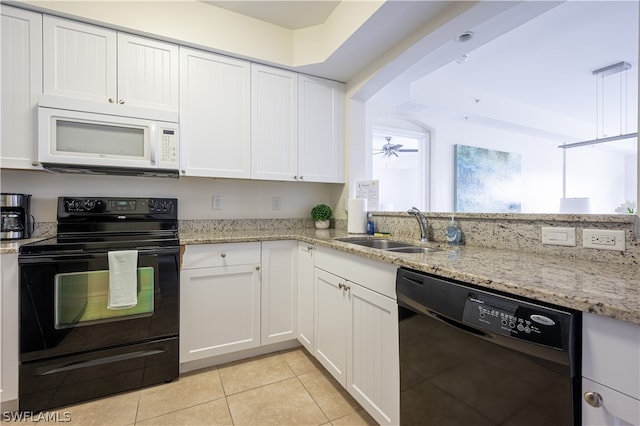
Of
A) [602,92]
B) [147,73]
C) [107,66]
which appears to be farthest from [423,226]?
[602,92]

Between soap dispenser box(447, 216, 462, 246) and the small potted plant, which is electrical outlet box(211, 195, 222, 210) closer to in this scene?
the small potted plant

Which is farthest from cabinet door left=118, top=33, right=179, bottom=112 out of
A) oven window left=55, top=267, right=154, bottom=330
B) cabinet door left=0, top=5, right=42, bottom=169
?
oven window left=55, top=267, right=154, bottom=330

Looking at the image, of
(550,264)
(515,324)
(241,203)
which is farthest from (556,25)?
(241,203)

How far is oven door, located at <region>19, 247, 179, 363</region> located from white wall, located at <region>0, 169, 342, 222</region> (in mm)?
684

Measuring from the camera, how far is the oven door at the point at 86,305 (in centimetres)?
150

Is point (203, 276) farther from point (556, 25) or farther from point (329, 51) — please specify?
point (556, 25)

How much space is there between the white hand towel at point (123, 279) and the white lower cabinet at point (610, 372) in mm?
1946

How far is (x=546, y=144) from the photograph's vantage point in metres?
5.23

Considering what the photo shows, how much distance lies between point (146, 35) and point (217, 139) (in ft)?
2.61

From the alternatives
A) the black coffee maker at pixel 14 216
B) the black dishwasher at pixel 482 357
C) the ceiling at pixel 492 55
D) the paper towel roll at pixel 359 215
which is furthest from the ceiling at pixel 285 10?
the black dishwasher at pixel 482 357

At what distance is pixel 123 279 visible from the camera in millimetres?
1634

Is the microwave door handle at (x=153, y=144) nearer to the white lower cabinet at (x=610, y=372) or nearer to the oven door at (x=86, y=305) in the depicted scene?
the oven door at (x=86, y=305)

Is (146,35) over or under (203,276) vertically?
over

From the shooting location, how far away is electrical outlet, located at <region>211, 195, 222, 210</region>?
97.8 inches
